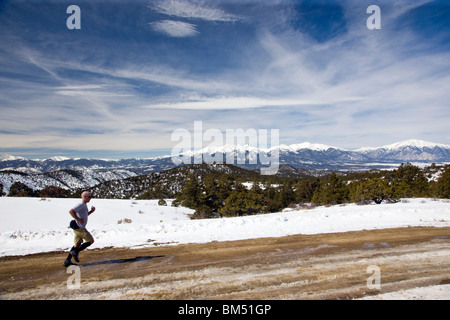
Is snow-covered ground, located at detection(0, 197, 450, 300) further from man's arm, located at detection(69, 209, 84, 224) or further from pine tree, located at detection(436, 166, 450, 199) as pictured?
pine tree, located at detection(436, 166, 450, 199)

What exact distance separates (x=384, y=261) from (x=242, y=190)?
28.2 metres

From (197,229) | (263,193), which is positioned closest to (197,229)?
(197,229)

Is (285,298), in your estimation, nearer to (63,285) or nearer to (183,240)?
(63,285)

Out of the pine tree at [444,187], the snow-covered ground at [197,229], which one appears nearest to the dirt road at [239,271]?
the snow-covered ground at [197,229]

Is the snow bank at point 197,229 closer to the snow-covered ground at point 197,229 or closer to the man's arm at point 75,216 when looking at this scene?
the snow-covered ground at point 197,229

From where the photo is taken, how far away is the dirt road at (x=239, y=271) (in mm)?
4645

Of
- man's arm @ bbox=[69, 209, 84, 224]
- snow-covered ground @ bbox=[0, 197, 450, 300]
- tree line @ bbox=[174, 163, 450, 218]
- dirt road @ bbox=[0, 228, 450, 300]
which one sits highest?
man's arm @ bbox=[69, 209, 84, 224]

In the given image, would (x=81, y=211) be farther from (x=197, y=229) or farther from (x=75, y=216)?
(x=197, y=229)

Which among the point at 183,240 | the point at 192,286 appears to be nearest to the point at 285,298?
the point at 192,286

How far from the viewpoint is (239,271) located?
18.8ft

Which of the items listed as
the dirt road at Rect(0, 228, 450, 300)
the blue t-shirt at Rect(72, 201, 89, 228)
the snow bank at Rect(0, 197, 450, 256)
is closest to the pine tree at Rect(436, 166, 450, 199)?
the snow bank at Rect(0, 197, 450, 256)

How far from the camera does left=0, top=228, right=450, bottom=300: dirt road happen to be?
4.64m

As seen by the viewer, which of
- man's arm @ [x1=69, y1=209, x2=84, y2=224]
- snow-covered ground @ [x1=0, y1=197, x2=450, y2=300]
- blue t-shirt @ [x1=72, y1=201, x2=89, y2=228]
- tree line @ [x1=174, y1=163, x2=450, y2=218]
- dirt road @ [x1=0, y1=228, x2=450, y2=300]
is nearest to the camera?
dirt road @ [x1=0, y1=228, x2=450, y2=300]

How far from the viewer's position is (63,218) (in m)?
18.1
